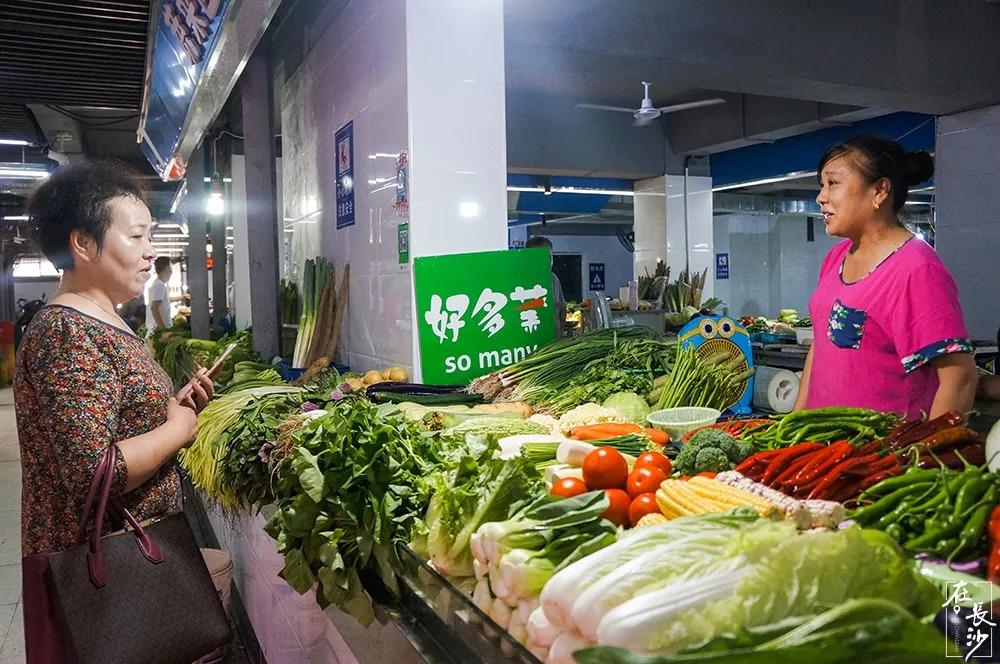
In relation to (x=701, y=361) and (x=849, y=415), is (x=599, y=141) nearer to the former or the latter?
(x=701, y=361)

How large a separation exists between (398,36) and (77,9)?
2829 millimetres

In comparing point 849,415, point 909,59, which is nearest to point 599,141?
point 909,59

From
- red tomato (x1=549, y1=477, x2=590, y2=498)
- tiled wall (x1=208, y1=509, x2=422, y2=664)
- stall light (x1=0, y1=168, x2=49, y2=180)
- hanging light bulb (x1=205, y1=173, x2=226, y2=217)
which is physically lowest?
tiled wall (x1=208, y1=509, x2=422, y2=664)

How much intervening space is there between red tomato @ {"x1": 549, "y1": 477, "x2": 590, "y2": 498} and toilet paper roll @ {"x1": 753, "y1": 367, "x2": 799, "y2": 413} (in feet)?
6.47

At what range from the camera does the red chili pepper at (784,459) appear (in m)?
1.79

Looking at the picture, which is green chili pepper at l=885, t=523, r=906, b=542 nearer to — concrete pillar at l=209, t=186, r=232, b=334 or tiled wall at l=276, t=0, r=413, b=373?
tiled wall at l=276, t=0, r=413, b=373

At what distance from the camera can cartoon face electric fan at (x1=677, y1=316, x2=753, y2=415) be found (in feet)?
10.9

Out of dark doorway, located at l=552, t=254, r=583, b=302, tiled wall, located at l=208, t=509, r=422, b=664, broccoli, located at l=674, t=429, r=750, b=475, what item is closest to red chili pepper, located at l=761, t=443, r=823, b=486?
broccoli, located at l=674, t=429, r=750, b=475

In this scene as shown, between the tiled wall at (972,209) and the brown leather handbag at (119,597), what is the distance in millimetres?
8403

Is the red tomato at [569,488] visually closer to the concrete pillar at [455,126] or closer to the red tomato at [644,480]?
the red tomato at [644,480]

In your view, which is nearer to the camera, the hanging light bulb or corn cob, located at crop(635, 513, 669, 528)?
corn cob, located at crop(635, 513, 669, 528)

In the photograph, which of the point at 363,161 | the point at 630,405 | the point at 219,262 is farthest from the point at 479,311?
the point at 219,262

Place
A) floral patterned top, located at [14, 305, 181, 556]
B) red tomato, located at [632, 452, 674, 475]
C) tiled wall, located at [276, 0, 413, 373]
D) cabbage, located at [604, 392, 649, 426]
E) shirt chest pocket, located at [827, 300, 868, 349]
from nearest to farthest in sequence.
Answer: red tomato, located at [632, 452, 674, 475]
floral patterned top, located at [14, 305, 181, 556]
shirt chest pocket, located at [827, 300, 868, 349]
cabbage, located at [604, 392, 649, 426]
tiled wall, located at [276, 0, 413, 373]

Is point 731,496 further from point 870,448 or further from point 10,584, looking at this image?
point 10,584
